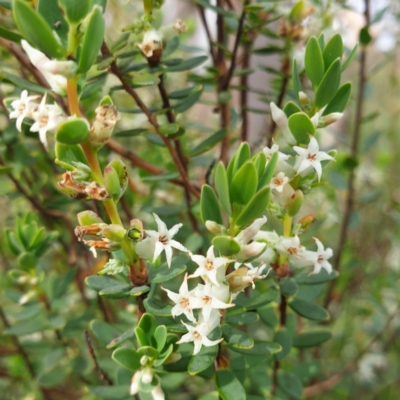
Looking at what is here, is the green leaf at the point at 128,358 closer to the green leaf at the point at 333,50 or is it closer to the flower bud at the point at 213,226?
the flower bud at the point at 213,226

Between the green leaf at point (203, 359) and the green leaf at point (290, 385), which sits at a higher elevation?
the green leaf at point (203, 359)

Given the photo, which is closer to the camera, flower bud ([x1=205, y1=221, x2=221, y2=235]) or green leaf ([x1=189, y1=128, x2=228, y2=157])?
flower bud ([x1=205, y1=221, x2=221, y2=235])

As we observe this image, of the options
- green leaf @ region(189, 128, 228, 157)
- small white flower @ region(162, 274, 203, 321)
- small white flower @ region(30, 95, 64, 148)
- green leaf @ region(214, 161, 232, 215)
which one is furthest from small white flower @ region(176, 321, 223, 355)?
green leaf @ region(189, 128, 228, 157)

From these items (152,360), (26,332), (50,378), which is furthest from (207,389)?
(152,360)

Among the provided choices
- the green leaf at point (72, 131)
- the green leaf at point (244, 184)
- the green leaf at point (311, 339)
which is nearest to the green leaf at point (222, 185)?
the green leaf at point (244, 184)

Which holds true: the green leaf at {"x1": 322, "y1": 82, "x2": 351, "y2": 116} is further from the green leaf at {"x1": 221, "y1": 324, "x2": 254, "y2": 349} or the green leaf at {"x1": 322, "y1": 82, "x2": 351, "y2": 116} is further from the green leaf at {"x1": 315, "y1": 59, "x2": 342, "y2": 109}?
the green leaf at {"x1": 221, "y1": 324, "x2": 254, "y2": 349}

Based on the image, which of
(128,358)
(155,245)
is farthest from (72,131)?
(128,358)
